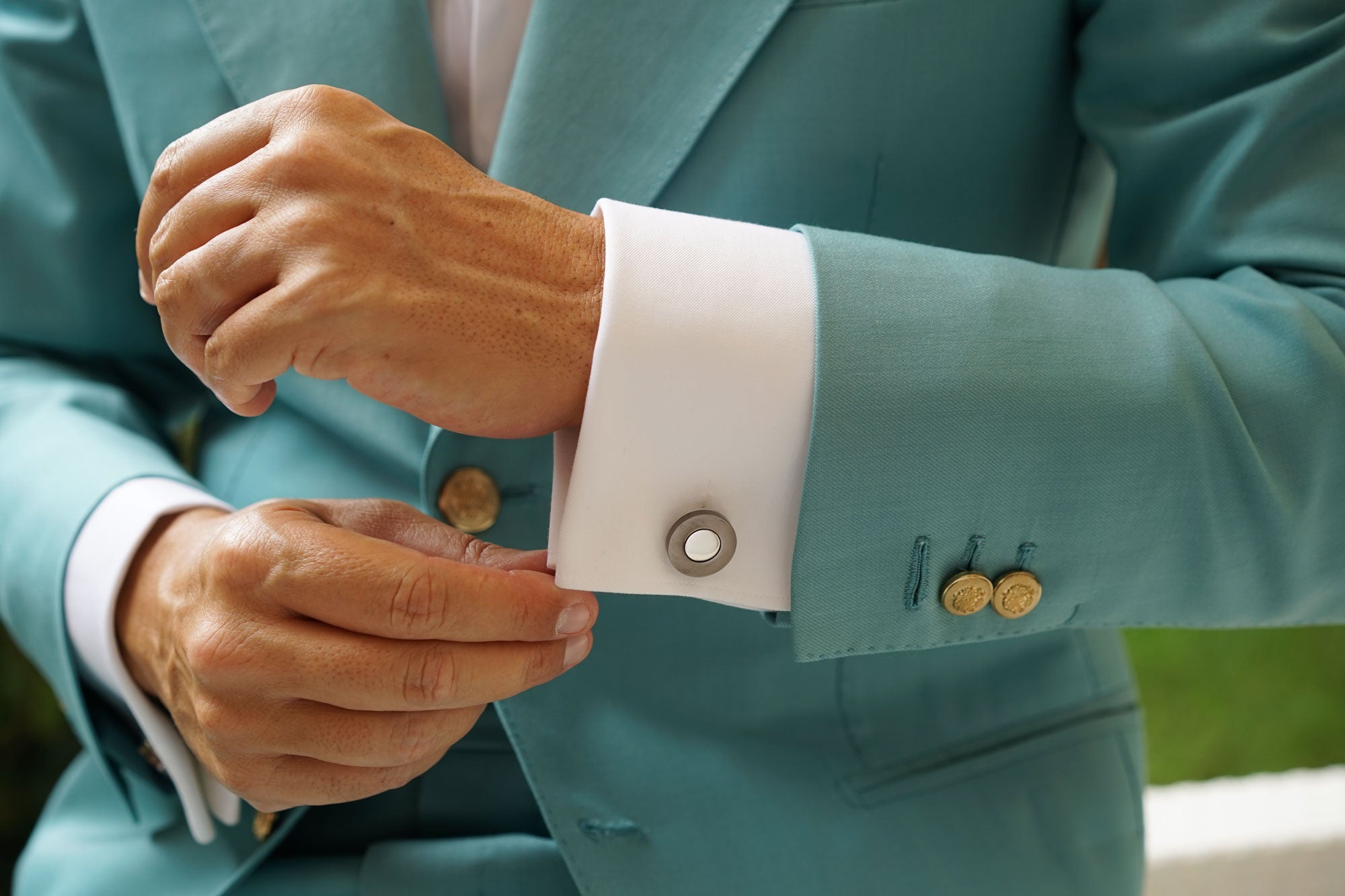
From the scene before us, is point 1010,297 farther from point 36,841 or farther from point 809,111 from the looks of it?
point 36,841

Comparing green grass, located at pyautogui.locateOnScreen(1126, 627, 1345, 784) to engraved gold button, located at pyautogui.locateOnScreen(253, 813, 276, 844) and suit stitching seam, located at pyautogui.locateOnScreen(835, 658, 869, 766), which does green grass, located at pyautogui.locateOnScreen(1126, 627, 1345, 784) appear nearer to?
suit stitching seam, located at pyautogui.locateOnScreen(835, 658, 869, 766)

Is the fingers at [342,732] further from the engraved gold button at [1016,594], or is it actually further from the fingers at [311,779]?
the engraved gold button at [1016,594]

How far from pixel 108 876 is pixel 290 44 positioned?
78 centimetres

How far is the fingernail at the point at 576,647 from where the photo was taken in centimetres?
59

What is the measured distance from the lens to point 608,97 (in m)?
0.72

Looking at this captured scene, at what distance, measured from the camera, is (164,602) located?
0.72 metres

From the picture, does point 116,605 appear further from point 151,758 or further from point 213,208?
point 213,208

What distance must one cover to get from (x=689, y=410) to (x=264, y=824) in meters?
0.59

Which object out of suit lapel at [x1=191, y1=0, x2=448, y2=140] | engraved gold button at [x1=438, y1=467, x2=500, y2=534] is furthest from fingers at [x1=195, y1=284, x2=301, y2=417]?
suit lapel at [x1=191, y1=0, x2=448, y2=140]

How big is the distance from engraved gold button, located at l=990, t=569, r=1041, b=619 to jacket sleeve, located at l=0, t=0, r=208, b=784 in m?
0.71

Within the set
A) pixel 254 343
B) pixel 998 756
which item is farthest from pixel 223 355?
pixel 998 756

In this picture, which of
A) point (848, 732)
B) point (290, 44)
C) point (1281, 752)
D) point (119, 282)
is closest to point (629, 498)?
point (848, 732)

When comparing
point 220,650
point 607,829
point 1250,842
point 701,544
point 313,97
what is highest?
point 313,97

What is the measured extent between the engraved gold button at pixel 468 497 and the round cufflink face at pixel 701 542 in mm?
210
